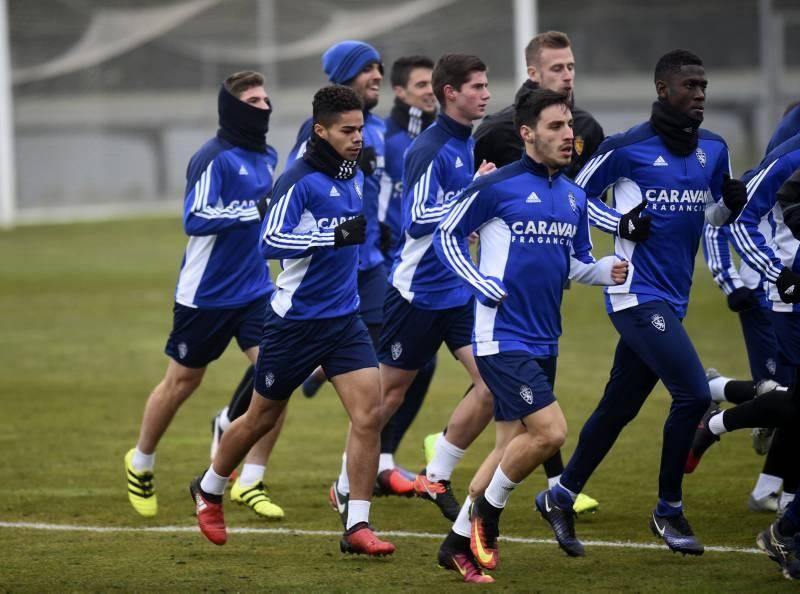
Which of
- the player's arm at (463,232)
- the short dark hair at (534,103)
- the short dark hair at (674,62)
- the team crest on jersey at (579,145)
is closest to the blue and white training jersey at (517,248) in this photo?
the player's arm at (463,232)

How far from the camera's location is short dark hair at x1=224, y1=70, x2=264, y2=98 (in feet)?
30.6

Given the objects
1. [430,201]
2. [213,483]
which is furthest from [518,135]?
[213,483]

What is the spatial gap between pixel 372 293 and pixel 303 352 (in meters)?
2.28

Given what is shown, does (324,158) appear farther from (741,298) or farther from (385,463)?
(741,298)

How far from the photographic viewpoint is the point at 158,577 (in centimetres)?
749

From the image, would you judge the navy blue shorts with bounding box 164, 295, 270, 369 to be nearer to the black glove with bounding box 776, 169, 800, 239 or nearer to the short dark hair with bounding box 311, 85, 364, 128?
the short dark hair with bounding box 311, 85, 364, 128

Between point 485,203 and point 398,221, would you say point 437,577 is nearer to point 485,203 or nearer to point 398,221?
point 485,203

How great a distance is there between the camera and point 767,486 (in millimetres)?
8742

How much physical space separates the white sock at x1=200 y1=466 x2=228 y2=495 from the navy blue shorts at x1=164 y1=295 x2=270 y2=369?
120 cm

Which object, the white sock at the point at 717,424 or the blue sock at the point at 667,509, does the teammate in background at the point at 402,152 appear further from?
the blue sock at the point at 667,509

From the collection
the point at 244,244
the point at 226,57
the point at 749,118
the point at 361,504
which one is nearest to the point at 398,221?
the point at 244,244

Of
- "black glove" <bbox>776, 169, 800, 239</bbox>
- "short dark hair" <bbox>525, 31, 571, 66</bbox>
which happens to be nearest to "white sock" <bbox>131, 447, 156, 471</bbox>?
"short dark hair" <bbox>525, 31, 571, 66</bbox>

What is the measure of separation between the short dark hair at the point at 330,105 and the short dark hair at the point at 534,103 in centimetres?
86

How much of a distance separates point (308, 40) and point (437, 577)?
28.7m
